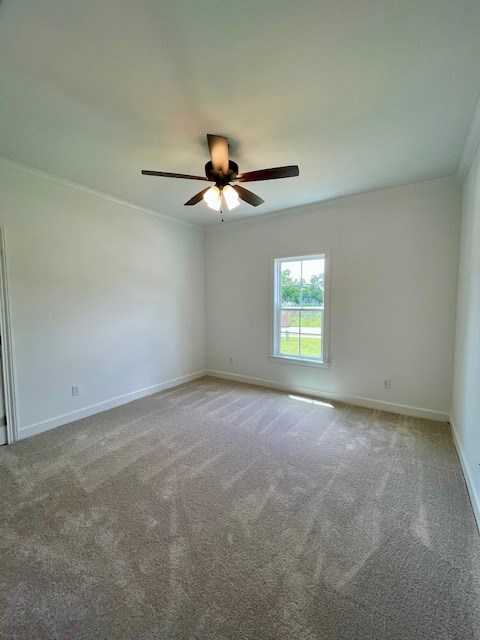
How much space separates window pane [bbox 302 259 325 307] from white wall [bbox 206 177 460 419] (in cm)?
21

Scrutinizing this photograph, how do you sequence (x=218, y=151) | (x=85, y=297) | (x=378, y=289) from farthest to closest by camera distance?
(x=378, y=289) < (x=85, y=297) < (x=218, y=151)

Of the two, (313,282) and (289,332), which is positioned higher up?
(313,282)

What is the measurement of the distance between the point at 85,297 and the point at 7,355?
0.97 metres

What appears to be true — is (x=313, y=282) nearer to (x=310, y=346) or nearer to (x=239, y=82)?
(x=310, y=346)

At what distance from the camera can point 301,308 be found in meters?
4.11

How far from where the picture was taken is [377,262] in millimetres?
3418

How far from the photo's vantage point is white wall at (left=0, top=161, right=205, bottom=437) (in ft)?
9.09

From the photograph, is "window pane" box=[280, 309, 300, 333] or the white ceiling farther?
"window pane" box=[280, 309, 300, 333]

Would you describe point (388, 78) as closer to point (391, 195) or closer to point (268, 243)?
point (391, 195)

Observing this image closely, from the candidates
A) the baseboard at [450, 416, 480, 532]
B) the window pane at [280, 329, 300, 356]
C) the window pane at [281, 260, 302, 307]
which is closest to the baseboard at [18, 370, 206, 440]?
the window pane at [280, 329, 300, 356]

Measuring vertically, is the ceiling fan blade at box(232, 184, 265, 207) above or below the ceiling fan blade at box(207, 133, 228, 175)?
below

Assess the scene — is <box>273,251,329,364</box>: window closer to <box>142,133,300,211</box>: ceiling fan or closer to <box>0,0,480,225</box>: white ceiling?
<box>0,0,480,225</box>: white ceiling

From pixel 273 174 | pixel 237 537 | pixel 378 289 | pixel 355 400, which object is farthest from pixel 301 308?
pixel 237 537

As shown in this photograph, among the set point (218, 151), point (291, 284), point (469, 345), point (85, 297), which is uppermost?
point (218, 151)
